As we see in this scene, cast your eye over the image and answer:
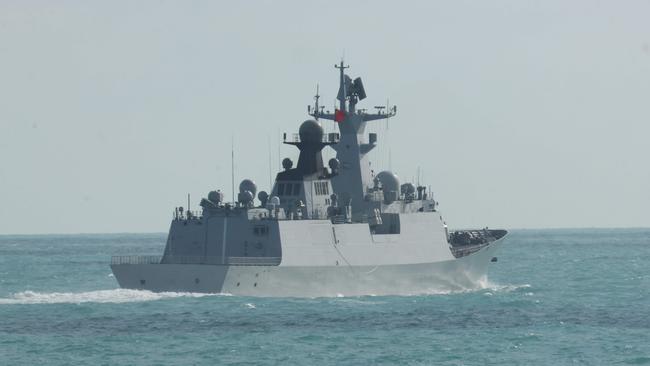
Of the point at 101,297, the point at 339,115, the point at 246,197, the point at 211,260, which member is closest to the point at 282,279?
the point at 211,260

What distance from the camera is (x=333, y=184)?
57219 mm

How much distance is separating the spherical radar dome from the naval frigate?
0.14 feet

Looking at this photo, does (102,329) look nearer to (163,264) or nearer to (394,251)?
(163,264)

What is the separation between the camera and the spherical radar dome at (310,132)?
54.2 m

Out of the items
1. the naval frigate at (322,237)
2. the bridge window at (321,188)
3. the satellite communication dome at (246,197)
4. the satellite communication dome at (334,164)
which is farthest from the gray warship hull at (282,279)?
the satellite communication dome at (334,164)

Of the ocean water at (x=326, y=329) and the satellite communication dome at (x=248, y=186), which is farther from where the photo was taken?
the satellite communication dome at (x=248, y=186)

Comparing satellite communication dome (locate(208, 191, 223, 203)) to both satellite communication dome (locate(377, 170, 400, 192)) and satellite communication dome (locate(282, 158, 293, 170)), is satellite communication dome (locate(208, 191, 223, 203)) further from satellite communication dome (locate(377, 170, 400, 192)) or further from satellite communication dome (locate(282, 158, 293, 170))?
satellite communication dome (locate(377, 170, 400, 192))

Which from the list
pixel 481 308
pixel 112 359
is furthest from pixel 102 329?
pixel 481 308

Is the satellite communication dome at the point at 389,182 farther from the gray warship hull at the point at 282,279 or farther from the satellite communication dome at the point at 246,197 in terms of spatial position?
the satellite communication dome at the point at 246,197

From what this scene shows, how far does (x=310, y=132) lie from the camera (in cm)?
5422

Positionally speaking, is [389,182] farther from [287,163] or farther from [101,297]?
[101,297]

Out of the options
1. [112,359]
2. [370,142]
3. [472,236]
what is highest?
[370,142]

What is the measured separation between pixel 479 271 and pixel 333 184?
8930mm

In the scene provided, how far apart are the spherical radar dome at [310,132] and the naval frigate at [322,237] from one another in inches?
1.7
